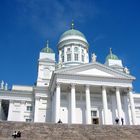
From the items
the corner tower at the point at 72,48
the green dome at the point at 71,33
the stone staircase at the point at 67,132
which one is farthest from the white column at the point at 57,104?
the green dome at the point at 71,33

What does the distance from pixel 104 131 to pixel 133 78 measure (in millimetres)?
18643

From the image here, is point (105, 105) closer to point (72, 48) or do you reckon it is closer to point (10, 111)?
point (10, 111)

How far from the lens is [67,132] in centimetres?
2209

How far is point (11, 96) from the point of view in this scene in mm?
44250

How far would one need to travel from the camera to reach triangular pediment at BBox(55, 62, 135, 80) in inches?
1538

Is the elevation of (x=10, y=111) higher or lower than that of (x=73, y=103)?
lower

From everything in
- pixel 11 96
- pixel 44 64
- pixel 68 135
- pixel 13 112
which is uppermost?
pixel 44 64

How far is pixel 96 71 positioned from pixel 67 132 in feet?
63.6

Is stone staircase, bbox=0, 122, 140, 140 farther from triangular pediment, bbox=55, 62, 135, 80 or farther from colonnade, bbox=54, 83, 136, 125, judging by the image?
triangular pediment, bbox=55, 62, 135, 80

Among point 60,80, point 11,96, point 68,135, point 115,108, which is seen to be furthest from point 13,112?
point 68,135

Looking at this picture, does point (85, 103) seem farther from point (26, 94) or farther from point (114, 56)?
point (114, 56)

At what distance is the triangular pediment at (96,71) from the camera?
39.1 m

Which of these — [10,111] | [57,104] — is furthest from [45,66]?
[57,104]

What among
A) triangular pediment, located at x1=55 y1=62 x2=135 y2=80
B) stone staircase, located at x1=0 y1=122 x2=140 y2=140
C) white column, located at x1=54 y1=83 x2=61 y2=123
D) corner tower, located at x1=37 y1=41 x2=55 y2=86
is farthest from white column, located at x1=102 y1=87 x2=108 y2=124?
corner tower, located at x1=37 y1=41 x2=55 y2=86
